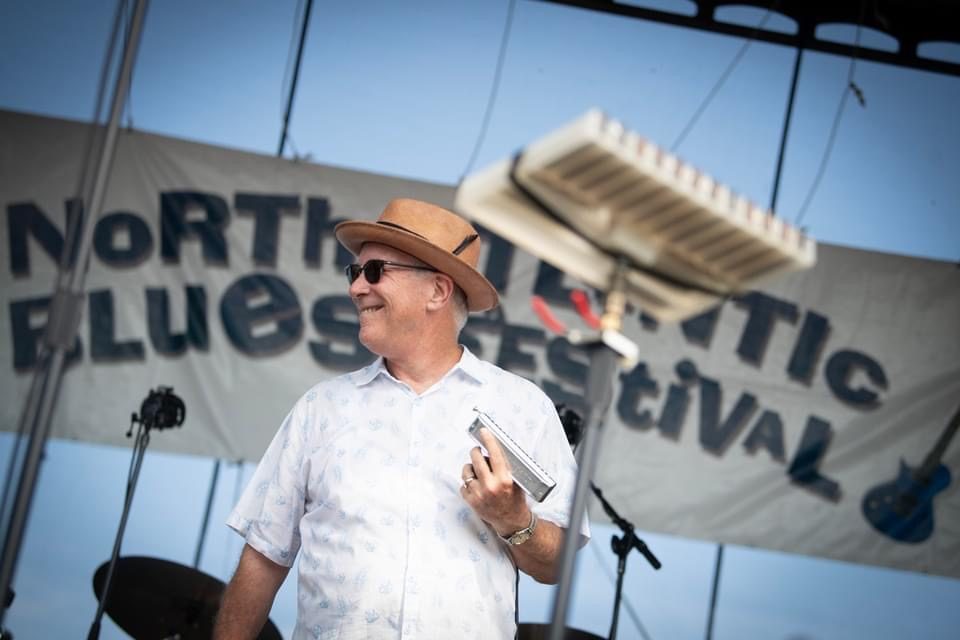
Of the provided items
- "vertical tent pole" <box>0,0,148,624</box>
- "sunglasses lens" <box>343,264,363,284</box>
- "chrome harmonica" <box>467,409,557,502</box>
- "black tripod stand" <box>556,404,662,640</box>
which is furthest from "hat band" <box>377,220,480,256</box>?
"black tripod stand" <box>556,404,662,640</box>

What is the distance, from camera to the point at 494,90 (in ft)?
17.6

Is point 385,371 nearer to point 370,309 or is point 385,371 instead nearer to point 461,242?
point 370,309

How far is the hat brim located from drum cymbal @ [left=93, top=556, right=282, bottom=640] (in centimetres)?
183

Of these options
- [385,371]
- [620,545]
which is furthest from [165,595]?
[385,371]

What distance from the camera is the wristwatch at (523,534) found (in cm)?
220

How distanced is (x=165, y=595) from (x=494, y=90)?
2.72 meters

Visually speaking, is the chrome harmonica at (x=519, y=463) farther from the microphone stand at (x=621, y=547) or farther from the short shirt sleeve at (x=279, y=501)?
the microphone stand at (x=621, y=547)

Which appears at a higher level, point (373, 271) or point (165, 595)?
point (373, 271)

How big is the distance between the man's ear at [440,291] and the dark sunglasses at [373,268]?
0.10ft

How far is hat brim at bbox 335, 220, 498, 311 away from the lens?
2.46 m

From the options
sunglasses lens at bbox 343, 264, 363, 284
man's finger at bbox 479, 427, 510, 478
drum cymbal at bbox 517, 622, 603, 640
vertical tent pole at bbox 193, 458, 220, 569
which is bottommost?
vertical tent pole at bbox 193, 458, 220, 569

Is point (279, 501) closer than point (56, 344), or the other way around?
point (56, 344)

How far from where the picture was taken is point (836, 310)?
5.25 m

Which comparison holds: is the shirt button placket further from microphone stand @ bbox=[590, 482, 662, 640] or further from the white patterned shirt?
microphone stand @ bbox=[590, 482, 662, 640]
